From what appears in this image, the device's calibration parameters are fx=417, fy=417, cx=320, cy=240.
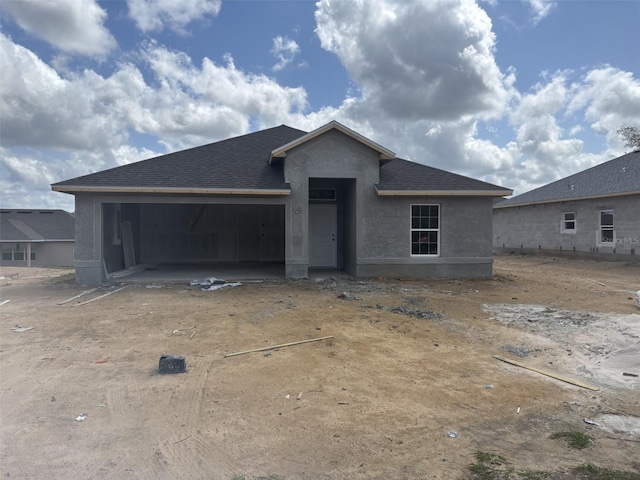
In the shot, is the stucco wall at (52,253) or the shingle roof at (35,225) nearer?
the shingle roof at (35,225)

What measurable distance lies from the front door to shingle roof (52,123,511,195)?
2476 millimetres

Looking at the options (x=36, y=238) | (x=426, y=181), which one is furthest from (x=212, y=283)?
(x=36, y=238)

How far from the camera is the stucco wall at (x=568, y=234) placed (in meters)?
19.3

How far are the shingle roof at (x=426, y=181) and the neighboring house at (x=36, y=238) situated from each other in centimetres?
3141

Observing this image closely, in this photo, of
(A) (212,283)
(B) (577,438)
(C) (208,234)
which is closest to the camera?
(B) (577,438)

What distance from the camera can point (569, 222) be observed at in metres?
22.6

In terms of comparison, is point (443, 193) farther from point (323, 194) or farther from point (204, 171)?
point (204, 171)

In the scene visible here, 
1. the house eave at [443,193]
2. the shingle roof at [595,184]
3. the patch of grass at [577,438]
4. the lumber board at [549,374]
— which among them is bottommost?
the patch of grass at [577,438]

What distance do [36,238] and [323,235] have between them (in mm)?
32192

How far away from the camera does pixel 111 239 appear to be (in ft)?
46.2

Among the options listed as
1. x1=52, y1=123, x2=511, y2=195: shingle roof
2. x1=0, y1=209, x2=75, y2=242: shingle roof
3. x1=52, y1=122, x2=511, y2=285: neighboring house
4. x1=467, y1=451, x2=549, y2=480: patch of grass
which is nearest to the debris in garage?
x1=52, y1=122, x2=511, y2=285: neighboring house

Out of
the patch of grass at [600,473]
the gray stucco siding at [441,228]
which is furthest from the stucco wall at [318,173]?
the patch of grass at [600,473]

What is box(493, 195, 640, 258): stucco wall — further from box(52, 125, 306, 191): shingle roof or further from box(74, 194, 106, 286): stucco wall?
box(74, 194, 106, 286): stucco wall

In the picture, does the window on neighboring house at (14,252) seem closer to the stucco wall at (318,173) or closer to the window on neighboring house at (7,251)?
the window on neighboring house at (7,251)
